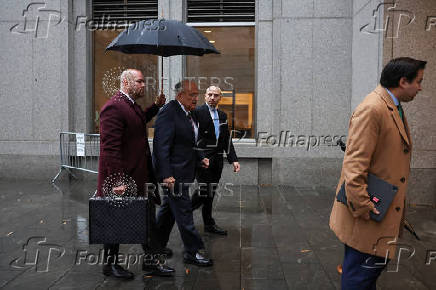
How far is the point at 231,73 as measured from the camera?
1018 cm

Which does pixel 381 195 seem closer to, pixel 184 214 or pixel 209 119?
pixel 184 214

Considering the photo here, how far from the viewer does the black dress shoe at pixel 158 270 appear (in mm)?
4184

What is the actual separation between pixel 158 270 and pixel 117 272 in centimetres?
42

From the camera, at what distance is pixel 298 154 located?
9.40 m

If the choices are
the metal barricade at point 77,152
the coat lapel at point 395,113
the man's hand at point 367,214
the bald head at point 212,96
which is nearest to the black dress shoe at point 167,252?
the bald head at point 212,96

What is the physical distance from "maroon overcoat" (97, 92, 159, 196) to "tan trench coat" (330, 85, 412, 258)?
2170mm

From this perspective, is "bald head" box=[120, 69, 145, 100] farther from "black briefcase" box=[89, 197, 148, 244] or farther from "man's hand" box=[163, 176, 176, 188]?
"black briefcase" box=[89, 197, 148, 244]

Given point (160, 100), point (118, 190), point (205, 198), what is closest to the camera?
point (118, 190)

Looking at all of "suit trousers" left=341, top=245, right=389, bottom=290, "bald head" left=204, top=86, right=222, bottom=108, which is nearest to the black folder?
"suit trousers" left=341, top=245, right=389, bottom=290

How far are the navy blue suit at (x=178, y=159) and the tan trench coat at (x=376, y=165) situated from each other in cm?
204

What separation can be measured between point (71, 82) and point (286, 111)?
5.39 meters

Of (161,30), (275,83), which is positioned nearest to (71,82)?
(275,83)

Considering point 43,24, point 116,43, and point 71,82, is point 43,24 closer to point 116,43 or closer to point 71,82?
point 71,82

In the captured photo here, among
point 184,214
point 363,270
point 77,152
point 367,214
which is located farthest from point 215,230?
point 77,152
